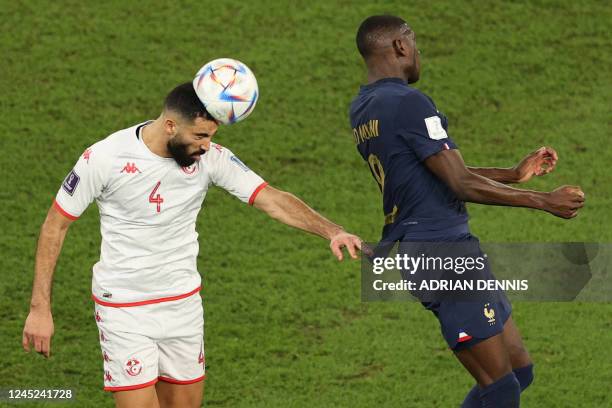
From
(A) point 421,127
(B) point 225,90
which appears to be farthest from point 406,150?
(B) point 225,90

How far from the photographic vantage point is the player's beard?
6520mm

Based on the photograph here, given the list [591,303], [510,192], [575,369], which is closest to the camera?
[510,192]

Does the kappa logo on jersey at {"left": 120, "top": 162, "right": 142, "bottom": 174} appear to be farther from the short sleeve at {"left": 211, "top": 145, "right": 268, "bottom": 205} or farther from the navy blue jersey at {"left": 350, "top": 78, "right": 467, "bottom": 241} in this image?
the navy blue jersey at {"left": 350, "top": 78, "right": 467, "bottom": 241}

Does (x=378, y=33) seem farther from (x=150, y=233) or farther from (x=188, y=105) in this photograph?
(x=150, y=233)

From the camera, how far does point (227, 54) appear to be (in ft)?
41.3

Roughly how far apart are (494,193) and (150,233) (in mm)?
1774

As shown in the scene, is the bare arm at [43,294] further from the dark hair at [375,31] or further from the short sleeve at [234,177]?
the dark hair at [375,31]

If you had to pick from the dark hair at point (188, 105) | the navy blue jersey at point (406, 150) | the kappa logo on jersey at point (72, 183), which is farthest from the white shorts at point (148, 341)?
the navy blue jersey at point (406, 150)

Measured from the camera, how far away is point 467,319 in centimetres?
666

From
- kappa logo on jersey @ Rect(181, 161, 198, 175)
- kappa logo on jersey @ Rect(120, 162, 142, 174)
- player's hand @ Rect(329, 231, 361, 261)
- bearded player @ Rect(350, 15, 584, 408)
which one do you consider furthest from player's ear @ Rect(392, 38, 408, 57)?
kappa logo on jersey @ Rect(120, 162, 142, 174)

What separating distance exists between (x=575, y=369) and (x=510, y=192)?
2677 mm

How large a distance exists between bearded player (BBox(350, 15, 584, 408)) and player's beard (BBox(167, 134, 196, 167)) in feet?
3.15

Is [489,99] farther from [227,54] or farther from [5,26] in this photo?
[5,26]

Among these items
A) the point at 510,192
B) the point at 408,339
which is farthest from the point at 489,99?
the point at 510,192
